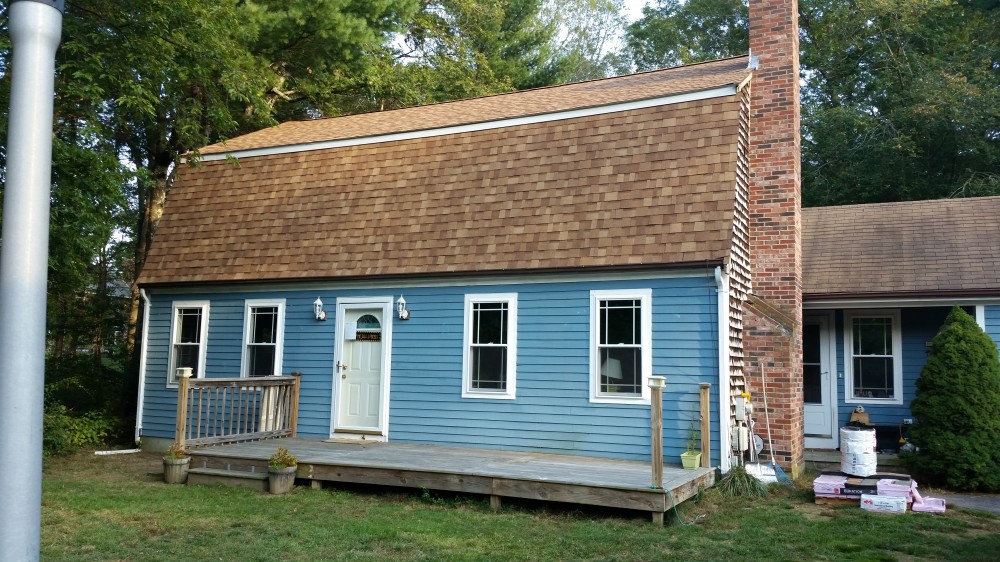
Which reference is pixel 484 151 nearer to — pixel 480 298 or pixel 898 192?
pixel 480 298

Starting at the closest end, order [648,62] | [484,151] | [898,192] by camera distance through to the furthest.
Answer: [484,151], [898,192], [648,62]

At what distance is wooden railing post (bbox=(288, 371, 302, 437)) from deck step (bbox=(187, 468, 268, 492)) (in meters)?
2.12

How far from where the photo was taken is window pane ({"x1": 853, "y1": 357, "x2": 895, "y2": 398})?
41.5 ft

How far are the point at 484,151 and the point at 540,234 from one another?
1.95m

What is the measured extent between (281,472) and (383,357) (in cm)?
279

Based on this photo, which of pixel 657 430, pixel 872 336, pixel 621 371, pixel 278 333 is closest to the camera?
pixel 657 430

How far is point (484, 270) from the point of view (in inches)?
416

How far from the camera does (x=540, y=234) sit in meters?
10.5

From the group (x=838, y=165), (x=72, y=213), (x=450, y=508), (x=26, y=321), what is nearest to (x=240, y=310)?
(x=72, y=213)

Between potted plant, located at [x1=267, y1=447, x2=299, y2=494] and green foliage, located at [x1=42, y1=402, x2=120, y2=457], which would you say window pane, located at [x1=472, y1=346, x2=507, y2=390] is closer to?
potted plant, located at [x1=267, y1=447, x2=299, y2=494]

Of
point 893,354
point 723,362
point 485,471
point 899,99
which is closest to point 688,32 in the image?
point 899,99

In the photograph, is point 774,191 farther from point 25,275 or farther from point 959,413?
point 25,275

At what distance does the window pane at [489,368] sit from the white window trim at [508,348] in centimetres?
7

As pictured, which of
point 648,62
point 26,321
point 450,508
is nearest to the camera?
point 26,321
